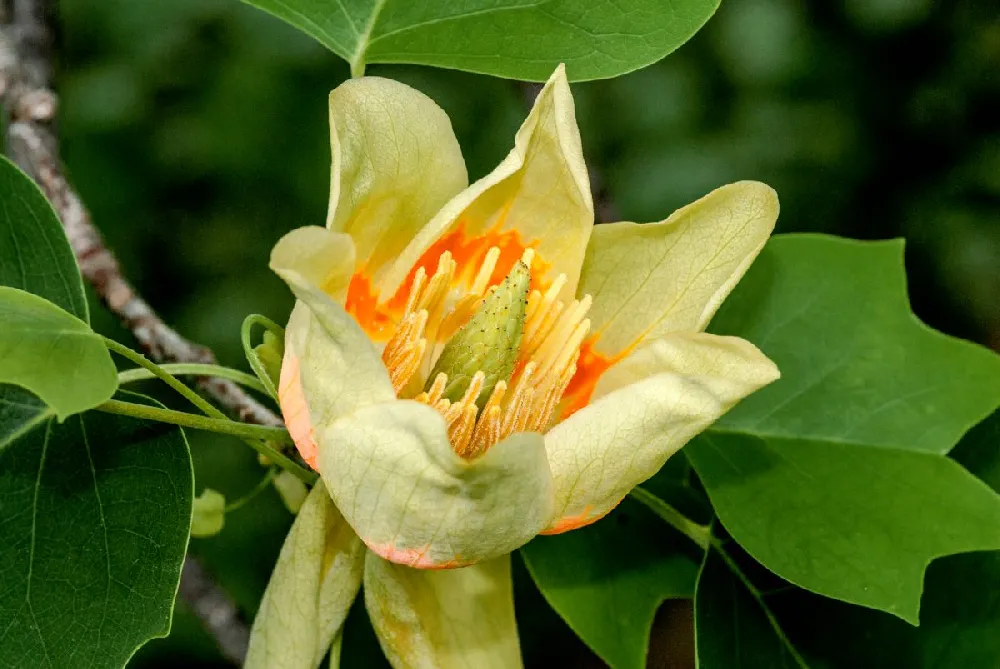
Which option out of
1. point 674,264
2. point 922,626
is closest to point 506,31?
point 674,264

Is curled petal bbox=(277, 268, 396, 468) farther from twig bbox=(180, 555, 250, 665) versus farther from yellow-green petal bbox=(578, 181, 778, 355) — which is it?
twig bbox=(180, 555, 250, 665)

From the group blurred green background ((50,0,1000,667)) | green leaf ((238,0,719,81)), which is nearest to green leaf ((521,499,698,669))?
green leaf ((238,0,719,81))

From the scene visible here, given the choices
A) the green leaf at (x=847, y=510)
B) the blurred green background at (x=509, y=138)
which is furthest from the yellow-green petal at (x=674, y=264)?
the blurred green background at (x=509, y=138)

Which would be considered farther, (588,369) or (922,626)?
(922,626)

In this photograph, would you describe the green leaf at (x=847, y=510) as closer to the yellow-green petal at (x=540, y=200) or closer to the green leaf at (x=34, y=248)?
the yellow-green petal at (x=540, y=200)

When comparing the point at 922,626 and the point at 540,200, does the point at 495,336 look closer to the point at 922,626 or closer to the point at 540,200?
the point at 540,200

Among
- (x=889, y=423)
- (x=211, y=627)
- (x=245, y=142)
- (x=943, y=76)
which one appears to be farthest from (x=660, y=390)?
(x=943, y=76)

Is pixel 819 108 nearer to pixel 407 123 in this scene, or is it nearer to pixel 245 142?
pixel 245 142
